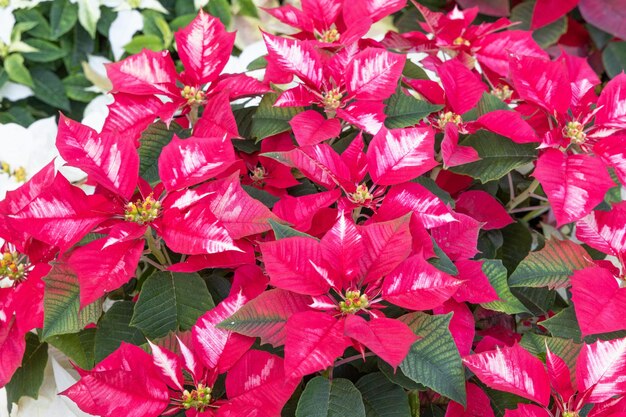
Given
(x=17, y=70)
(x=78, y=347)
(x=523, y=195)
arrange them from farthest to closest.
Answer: (x=17, y=70)
(x=523, y=195)
(x=78, y=347)

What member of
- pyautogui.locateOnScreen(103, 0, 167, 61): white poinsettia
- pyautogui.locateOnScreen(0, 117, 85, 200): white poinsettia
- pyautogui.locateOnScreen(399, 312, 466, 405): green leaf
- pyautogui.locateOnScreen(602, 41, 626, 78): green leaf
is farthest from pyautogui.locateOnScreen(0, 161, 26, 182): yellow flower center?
pyautogui.locateOnScreen(602, 41, 626, 78): green leaf

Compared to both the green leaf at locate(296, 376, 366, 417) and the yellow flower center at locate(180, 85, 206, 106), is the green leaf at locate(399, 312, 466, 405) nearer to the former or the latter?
the green leaf at locate(296, 376, 366, 417)

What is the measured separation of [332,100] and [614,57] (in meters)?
0.88

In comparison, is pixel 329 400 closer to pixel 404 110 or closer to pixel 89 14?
pixel 404 110

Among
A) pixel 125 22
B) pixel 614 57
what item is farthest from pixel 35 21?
pixel 614 57

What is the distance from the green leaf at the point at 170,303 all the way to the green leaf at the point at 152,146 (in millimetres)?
129

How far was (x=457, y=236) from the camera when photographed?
62 centimetres

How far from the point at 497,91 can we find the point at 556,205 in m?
0.26

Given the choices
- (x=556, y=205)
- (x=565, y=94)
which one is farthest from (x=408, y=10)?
(x=556, y=205)

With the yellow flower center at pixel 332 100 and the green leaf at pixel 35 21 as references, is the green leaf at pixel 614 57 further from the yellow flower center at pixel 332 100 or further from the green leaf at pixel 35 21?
the green leaf at pixel 35 21

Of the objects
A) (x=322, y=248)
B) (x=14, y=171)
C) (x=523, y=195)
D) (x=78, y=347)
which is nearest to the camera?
(x=322, y=248)

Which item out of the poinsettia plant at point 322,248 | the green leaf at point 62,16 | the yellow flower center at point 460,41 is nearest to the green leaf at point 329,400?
the poinsettia plant at point 322,248

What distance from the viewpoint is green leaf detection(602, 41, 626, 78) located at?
1.29m

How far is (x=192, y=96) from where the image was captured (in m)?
0.68
